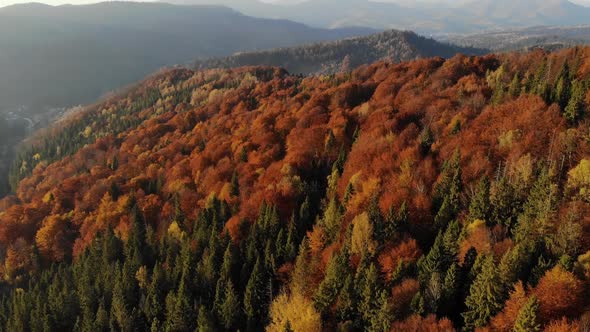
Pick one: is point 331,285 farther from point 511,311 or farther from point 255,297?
point 511,311

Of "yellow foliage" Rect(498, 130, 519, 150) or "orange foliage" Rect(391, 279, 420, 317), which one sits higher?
"yellow foliage" Rect(498, 130, 519, 150)

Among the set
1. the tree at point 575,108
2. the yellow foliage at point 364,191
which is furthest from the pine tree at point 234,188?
the tree at point 575,108

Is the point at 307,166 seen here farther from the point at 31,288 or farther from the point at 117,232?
the point at 31,288

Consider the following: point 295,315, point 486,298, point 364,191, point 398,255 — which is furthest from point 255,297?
point 486,298

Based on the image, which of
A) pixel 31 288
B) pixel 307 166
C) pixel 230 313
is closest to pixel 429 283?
pixel 230 313

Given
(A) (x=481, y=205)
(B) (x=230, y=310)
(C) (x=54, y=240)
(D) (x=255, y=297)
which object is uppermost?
(A) (x=481, y=205)

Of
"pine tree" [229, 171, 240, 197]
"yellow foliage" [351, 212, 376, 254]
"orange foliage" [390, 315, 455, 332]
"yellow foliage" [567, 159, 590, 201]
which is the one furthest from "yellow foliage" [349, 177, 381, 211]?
"pine tree" [229, 171, 240, 197]

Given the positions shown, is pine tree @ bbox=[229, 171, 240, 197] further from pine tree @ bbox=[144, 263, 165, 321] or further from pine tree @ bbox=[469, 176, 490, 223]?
pine tree @ bbox=[469, 176, 490, 223]
